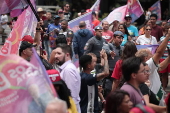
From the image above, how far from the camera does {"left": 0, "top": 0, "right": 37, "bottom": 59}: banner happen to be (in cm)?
654

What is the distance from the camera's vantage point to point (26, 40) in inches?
265

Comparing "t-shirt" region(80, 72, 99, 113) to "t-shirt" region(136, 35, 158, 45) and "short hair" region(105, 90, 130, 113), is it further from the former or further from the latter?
"t-shirt" region(136, 35, 158, 45)

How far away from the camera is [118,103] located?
13.5 feet

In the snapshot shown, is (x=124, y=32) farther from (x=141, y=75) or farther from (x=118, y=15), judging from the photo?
(x=141, y=75)

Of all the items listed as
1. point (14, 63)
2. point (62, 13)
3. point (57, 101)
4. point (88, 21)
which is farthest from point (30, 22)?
point (62, 13)

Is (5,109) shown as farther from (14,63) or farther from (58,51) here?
(58,51)

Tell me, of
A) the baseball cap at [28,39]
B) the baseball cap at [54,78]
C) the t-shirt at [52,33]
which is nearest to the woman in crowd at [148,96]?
the baseball cap at [54,78]

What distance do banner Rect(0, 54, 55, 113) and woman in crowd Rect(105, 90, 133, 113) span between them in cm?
55

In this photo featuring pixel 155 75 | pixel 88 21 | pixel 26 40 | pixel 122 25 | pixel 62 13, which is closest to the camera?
pixel 155 75

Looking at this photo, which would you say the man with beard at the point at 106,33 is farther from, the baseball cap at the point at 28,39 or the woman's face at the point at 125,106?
the woman's face at the point at 125,106

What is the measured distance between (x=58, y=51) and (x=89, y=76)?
21.9 inches

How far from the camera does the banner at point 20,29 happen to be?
6539 mm

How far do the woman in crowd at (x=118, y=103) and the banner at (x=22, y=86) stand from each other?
547 mm

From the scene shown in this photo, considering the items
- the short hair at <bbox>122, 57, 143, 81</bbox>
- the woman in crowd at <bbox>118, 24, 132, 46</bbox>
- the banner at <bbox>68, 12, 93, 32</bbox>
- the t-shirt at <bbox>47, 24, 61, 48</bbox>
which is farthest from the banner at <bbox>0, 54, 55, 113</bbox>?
the banner at <bbox>68, 12, 93, 32</bbox>
